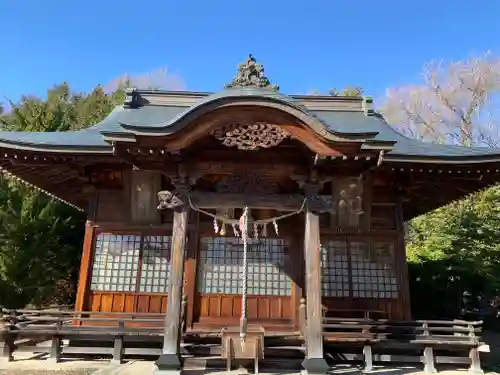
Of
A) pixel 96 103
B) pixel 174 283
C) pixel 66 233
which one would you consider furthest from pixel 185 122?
pixel 96 103

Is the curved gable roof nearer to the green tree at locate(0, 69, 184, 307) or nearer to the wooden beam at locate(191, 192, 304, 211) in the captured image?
the wooden beam at locate(191, 192, 304, 211)

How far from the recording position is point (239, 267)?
9344mm

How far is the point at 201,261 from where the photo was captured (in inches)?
368

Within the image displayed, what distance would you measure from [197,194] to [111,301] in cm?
397

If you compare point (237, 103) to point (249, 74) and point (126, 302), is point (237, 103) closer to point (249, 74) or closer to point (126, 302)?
point (249, 74)

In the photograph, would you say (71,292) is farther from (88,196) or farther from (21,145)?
(21,145)

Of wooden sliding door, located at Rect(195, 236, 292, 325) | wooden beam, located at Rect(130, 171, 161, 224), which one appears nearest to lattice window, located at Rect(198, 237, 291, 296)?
wooden sliding door, located at Rect(195, 236, 292, 325)

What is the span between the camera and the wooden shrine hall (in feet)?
23.3

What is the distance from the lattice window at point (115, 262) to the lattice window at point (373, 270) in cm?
548

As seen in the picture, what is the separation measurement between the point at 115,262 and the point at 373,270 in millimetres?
6451

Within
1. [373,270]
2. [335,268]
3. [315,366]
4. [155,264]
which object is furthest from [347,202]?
[155,264]

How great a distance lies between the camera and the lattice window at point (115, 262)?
30.6 feet

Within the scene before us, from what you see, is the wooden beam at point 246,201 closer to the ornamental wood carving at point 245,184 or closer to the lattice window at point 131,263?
the ornamental wood carving at point 245,184

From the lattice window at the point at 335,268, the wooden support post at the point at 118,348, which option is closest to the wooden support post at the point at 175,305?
the wooden support post at the point at 118,348
